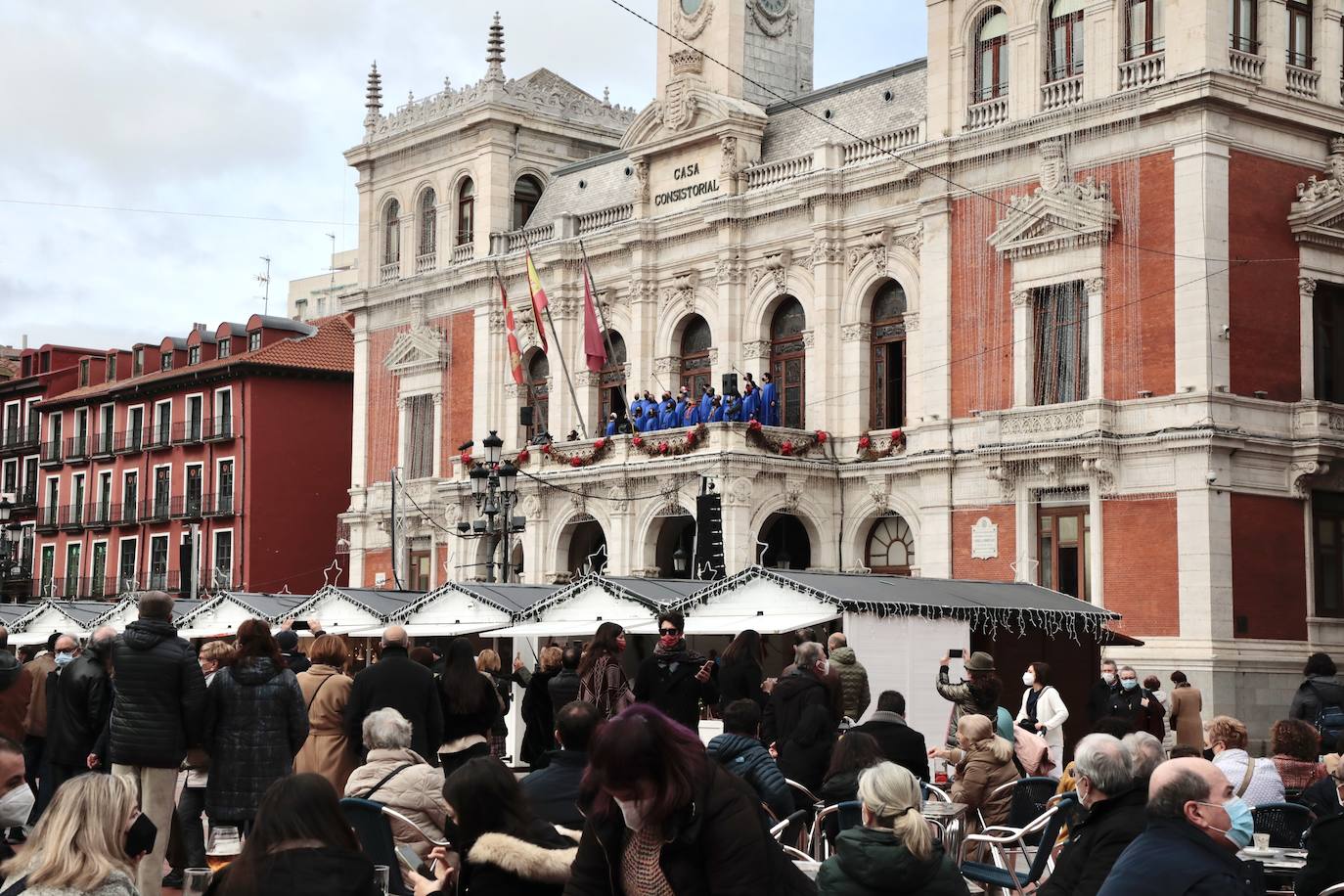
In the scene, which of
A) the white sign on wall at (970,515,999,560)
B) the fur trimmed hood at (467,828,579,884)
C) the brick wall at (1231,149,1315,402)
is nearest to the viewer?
the fur trimmed hood at (467,828,579,884)

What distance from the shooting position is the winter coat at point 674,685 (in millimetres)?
15023

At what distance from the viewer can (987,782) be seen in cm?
1255

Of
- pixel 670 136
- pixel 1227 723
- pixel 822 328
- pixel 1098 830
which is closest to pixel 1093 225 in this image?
pixel 822 328

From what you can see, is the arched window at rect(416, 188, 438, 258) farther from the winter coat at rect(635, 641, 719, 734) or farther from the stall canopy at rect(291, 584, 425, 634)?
the winter coat at rect(635, 641, 719, 734)

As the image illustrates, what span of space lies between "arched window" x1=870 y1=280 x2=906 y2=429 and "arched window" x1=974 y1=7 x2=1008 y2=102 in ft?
14.0

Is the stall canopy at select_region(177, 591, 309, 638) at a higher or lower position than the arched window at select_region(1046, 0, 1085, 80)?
lower

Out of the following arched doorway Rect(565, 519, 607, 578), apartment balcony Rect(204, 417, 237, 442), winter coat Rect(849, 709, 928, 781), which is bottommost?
winter coat Rect(849, 709, 928, 781)

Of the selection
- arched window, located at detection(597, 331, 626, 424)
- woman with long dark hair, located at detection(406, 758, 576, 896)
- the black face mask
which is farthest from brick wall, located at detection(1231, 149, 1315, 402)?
the black face mask

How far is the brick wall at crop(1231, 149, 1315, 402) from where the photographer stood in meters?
31.0

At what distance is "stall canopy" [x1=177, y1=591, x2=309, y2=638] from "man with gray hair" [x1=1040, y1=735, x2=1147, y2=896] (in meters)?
26.2

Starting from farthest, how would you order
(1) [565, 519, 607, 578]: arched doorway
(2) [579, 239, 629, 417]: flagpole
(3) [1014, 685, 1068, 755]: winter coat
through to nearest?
(2) [579, 239, 629, 417]: flagpole → (1) [565, 519, 607, 578]: arched doorway → (3) [1014, 685, 1068, 755]: winter coat

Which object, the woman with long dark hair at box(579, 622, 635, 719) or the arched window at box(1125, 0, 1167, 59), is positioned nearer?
the woman with long dark hair at box(579, 622, 635, 719)

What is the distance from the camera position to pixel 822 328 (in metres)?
37.1

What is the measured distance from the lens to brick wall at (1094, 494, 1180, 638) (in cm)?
3056
